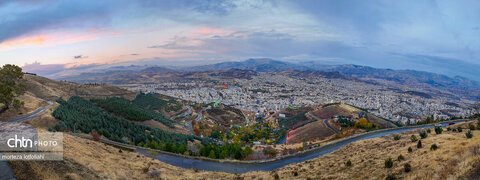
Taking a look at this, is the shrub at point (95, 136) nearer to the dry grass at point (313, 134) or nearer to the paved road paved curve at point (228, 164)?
the paved road paved curve at point (228, 164)

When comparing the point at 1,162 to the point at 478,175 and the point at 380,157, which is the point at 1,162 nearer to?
the point at 478,175

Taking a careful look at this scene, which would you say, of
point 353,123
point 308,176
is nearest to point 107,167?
point 308,176

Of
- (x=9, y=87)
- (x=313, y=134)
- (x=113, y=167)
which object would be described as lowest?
(x=313, y=134)

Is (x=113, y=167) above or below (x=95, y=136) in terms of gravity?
above

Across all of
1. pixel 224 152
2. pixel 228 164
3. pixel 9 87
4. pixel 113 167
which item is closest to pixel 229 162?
pixel 228 164

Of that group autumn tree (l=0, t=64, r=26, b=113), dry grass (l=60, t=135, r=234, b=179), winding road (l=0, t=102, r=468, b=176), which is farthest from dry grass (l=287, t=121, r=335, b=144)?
autumn tree (l=0, t=64, r=26, b=113)

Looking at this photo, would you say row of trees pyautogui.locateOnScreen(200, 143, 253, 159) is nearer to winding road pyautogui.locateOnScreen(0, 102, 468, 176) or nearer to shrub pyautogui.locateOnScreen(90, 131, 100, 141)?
winding road pyautogui.locateOnScreen(0, 102, 468, 176)

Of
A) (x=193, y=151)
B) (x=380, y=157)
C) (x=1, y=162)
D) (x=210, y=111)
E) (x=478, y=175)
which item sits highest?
(x=478, y=175)

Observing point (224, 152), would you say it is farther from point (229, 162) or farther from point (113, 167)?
point (113, 167)

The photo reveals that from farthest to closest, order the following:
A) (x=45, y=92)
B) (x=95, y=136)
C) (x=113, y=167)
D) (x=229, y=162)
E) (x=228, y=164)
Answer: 1. (x=45, y=92)
2. (x=95, y=136)
3. (x=229, y=162)
4. (x=228, y=164)
5. (x=113, y=167)
